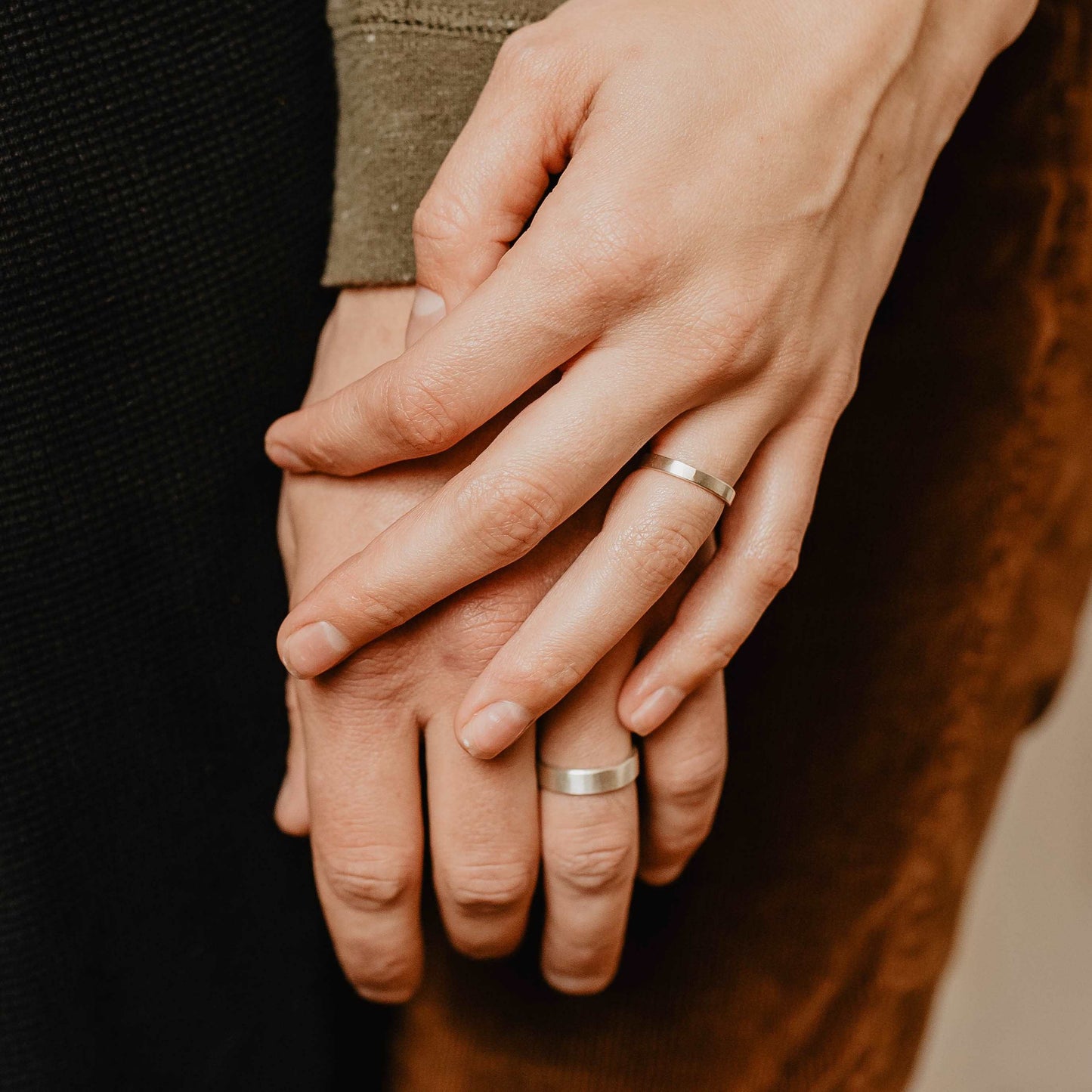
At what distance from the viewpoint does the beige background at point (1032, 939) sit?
1.49 metres

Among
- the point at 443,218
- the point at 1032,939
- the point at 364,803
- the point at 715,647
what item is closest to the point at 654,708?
the point at 715,647

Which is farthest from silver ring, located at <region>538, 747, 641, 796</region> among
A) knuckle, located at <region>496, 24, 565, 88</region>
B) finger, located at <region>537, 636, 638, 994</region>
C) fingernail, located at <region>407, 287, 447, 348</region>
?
knuckle, located at <region>496, 24, 565, 88</region>

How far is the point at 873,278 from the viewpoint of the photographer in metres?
→ 0.52

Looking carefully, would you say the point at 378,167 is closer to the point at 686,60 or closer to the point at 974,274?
the point at 686,60

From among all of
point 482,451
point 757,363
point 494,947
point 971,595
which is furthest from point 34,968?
point 971,595

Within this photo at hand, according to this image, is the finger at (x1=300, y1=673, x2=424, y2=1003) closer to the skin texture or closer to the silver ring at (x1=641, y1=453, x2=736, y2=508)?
the skin texture

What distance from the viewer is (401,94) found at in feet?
1.63

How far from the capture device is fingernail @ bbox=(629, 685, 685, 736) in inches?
19.6

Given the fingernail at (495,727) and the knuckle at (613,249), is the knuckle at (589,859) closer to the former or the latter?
the fingernail at (495,727)

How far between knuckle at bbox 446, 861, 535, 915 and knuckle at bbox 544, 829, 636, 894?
0.02 meters

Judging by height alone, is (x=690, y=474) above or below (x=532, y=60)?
below

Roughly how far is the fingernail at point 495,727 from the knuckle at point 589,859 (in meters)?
0.08

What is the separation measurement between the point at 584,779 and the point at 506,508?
16 centimetres

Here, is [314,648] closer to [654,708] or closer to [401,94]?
[654,708]
